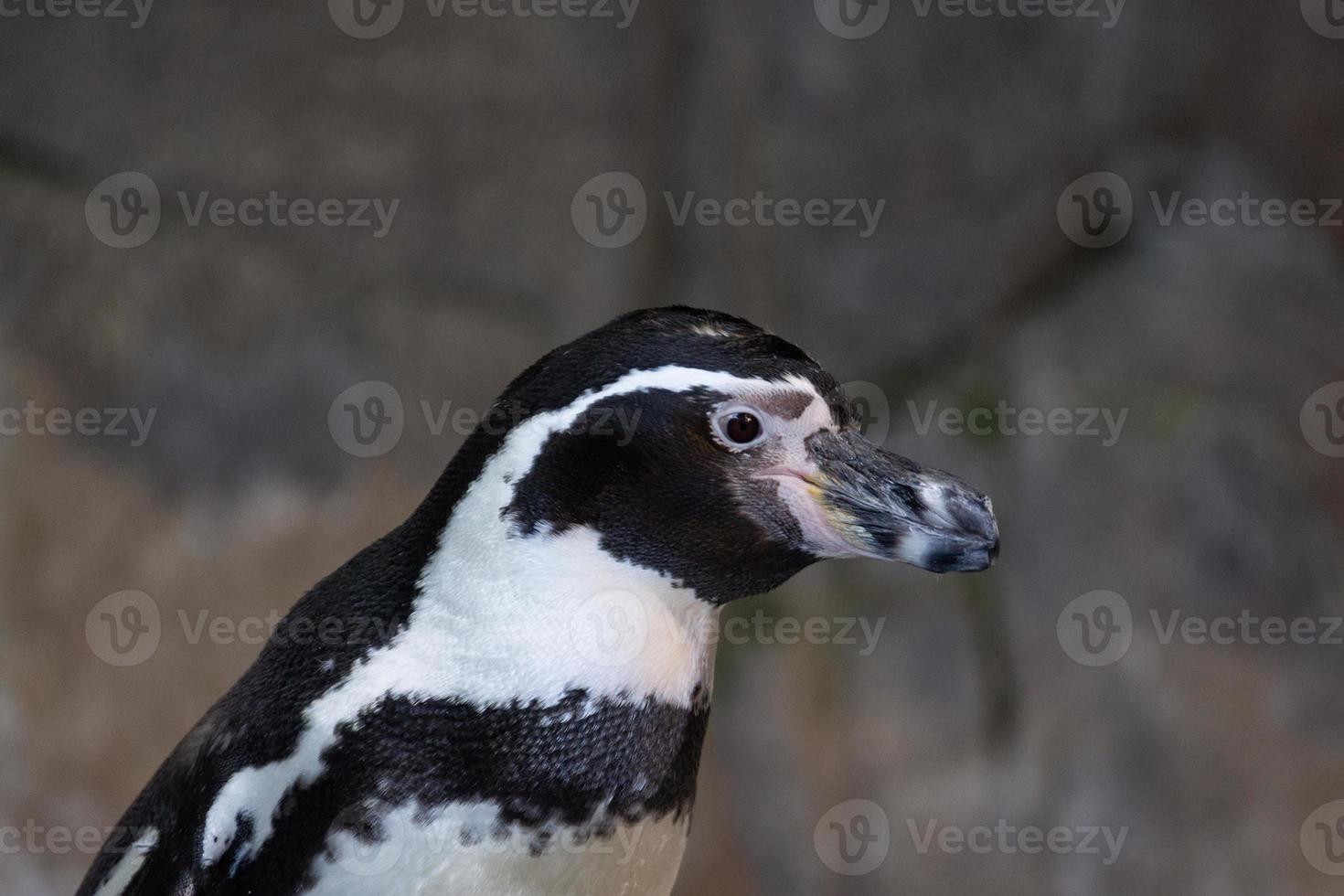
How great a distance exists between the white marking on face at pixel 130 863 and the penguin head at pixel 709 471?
37cm

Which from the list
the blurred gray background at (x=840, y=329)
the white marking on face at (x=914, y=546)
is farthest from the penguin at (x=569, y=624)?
the blurred gray background at (x=840, y=329)

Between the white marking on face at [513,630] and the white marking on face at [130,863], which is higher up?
the white marking on face at [513,630]

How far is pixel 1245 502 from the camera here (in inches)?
83.4

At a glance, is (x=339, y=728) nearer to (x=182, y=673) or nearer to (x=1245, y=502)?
(x=182, y=673)

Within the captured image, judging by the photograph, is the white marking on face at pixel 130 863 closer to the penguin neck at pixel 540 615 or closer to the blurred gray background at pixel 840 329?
the penguin neck at pixel 540 615

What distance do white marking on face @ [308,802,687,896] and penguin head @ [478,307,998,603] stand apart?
19 cm

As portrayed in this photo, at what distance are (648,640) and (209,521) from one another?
1446 millimetres

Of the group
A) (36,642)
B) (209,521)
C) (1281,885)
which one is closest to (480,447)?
(209,521)

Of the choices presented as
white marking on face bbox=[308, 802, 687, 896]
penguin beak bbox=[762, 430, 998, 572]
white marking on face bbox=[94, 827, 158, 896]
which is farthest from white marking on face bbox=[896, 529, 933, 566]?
white marking on face bbox=[94, 827, 158, 896]

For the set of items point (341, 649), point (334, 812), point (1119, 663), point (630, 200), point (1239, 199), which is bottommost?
point (334, 812)

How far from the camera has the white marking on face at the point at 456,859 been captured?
91cm

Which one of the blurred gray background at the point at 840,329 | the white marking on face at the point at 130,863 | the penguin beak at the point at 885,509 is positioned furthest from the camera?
the blurred gray background at the point at 840,329

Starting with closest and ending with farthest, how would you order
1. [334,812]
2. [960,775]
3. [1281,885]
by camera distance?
[334,812] < [1281,885] < [960,775]

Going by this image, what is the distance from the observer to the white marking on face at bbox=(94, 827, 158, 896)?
3.32 ft
